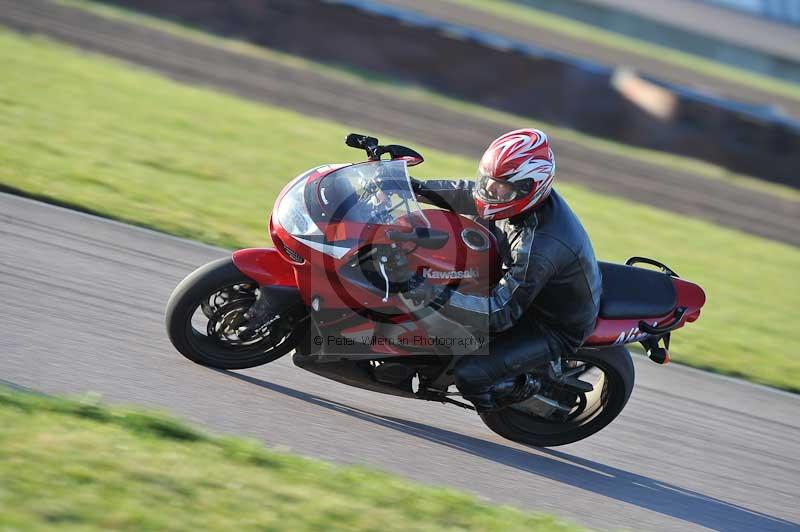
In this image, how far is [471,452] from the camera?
5.22 metres

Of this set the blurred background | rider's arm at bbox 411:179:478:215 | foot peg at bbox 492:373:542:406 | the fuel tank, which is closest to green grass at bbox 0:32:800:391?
the blurred background

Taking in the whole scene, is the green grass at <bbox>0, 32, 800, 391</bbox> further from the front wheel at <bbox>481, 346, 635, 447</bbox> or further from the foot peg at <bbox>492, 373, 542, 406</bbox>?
the foot peg at <bbox>492, 373, 542, 406</bbox>

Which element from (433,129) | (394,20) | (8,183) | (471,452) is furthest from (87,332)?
(394,20)

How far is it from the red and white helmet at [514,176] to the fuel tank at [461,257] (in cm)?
16

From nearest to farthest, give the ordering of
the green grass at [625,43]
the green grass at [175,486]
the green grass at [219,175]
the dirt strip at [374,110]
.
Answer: the green grass at [175,486] → the green grass at [219,175] → the dirt strip at [374,110] → the green grass at [625,43]

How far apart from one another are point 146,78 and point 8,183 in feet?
21.6

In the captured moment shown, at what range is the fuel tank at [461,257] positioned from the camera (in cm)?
486

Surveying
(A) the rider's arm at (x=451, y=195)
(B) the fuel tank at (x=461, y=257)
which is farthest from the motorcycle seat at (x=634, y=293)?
(A) the rider's arm at (x=451, y=195)

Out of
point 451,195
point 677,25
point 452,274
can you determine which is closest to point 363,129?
point 451,195

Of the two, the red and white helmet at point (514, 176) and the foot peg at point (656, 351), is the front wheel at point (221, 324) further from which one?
the foot peg at point (656, 351)

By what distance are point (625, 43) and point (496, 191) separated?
30.9 m

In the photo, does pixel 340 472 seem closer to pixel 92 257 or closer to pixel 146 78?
pixel 92 257

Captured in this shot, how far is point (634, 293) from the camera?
17.6 ft

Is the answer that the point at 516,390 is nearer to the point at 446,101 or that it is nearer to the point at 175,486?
the point at 175,486
